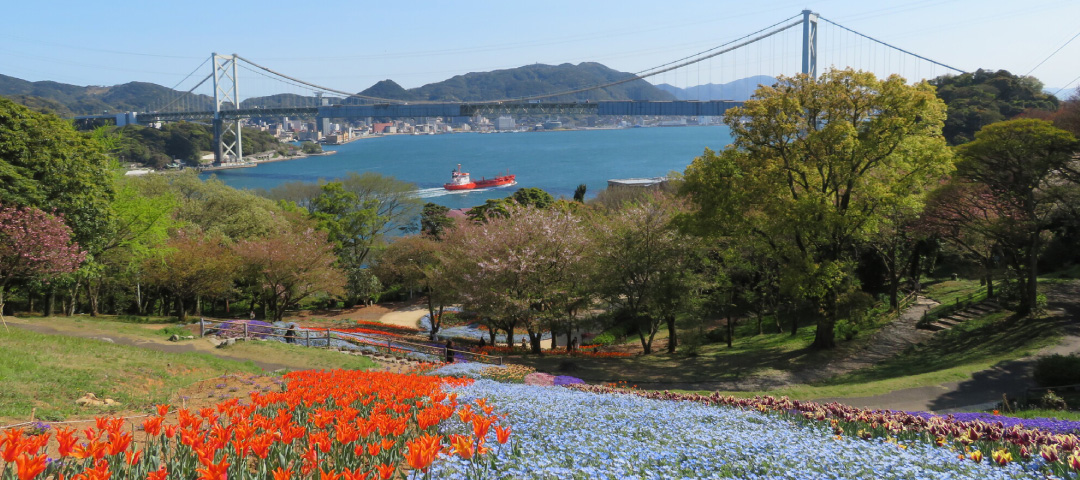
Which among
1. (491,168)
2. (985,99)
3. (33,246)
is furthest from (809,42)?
(491,168)

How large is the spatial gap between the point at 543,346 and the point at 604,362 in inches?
421

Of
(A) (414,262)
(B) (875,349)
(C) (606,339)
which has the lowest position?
(C) (606,339)

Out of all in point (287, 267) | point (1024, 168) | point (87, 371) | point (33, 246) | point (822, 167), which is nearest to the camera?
point (87, 371)

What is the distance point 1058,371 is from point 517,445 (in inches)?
531

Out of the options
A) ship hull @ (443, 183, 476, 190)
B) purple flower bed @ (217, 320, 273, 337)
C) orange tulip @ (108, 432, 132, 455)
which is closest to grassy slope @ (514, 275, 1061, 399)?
purple flower bed @ (217, 320, 273, 337)

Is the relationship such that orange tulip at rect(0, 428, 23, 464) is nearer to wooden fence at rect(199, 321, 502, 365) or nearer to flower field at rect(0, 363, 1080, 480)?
flower field at rect(0, 363, 1080, 480)

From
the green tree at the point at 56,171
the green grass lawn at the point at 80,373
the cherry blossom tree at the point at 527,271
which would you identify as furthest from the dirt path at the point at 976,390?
the green tree at the point at 56,171

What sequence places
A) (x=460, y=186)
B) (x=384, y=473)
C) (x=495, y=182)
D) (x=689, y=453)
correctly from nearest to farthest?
(x=384, y=473), (x=689, y=453), (x=460, y=186), (x=495, y=182)

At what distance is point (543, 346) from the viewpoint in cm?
3127

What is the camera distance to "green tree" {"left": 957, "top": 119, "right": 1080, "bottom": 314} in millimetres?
17984

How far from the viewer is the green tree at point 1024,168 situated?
18.0m

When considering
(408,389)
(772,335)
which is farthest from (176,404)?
(772,335)

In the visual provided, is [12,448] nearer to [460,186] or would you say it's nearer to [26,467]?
[26,467]

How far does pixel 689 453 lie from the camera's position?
5.14 m
